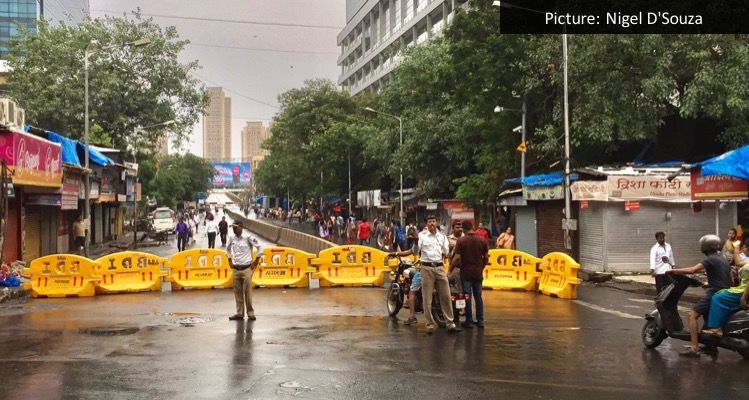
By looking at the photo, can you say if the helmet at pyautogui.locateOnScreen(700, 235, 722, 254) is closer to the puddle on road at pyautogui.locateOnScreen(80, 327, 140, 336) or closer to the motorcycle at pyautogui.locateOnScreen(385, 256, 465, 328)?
the motorcycle at pyautogui.locateOnScreen(385, 256, 465, 328)

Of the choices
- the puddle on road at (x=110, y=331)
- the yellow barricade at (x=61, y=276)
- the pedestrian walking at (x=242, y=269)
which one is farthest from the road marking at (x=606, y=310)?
the yellow barricade at (x=61, y=276)

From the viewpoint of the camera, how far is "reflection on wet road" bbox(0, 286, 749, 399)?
24.9 ft

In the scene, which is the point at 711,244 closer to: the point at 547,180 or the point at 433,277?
the point at 433,277

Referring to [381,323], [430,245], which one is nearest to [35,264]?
[381,323]

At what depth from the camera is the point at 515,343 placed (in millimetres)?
10344

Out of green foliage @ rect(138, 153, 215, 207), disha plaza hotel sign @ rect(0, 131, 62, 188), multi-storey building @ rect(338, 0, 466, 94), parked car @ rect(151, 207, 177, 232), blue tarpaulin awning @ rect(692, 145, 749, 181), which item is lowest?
parked car @ rect(151, 207, 177, 232)

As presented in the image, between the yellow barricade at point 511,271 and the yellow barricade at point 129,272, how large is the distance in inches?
322

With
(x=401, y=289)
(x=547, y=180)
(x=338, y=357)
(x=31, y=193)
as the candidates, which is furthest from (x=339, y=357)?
(x=31, y=193)

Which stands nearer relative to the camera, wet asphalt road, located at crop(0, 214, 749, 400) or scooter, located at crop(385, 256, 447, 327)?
wet asphalt road, located at crop(0, 214, 749, 400)

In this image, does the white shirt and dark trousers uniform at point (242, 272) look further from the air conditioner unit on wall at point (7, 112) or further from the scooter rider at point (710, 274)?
the air conditioner unit on wall at point (7, 112)

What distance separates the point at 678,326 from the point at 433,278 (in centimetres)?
354

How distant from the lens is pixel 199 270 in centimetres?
1894

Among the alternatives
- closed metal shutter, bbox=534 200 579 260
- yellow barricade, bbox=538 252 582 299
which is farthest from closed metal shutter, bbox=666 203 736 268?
yellow barricade, bbox=538 252 582 299

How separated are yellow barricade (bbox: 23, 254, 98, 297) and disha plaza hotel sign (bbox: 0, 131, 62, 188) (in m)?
3.65
